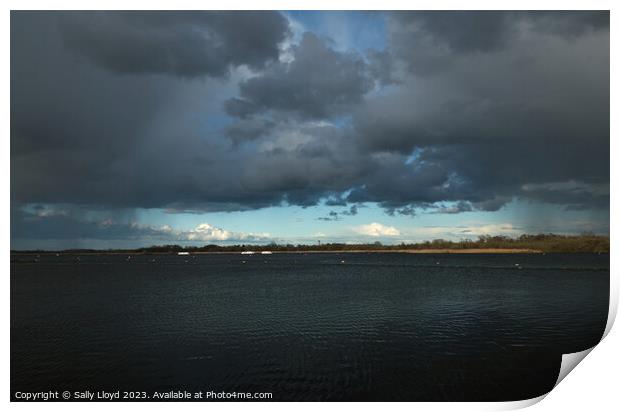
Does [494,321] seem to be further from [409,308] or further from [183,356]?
[183,356]

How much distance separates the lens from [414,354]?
27.6 meters

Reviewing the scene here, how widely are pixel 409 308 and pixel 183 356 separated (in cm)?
2809

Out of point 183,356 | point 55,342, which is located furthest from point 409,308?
point 55,342

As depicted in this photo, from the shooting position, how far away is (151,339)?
32.9 meters

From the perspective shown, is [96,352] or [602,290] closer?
[96,352]
